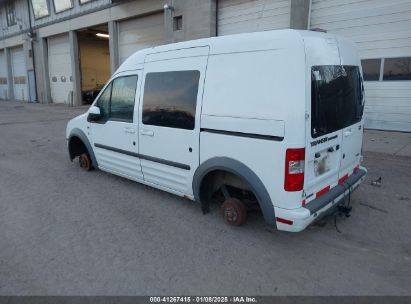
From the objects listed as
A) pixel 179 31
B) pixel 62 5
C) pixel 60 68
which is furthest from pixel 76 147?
pixel 60 68

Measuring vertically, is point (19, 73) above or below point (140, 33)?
below

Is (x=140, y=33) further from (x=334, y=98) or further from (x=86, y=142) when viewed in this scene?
(x=334, y=98)

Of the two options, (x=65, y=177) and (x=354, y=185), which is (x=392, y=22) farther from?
(x=65, y=177)

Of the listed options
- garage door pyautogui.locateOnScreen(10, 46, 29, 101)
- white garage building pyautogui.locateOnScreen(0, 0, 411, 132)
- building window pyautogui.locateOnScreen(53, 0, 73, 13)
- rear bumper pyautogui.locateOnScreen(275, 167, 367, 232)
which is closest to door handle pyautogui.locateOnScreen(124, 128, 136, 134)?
rear bumper pyautogui.locateOnScreen(275, 167, 367, 232)

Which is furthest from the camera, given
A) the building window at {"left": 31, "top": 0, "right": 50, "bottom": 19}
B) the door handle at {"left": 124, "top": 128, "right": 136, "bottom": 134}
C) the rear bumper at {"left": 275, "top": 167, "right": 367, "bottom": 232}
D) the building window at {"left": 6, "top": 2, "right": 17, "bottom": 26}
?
the building window at {"left": 6, "top": 2, "right": 17, "bottom": 26}

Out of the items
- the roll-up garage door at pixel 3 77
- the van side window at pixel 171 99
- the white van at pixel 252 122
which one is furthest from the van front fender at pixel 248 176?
the roll-up garage door at pixel 3 77

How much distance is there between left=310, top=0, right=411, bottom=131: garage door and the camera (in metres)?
9.16

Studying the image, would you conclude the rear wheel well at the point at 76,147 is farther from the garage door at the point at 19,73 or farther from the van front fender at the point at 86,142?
the garage door at the point at 19,73

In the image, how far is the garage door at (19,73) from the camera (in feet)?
91.6

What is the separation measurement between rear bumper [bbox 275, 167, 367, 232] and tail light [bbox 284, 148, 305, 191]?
0.78 feet

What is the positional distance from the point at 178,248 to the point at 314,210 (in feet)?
4.80

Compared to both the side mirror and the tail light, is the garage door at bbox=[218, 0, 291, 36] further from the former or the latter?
the tail light

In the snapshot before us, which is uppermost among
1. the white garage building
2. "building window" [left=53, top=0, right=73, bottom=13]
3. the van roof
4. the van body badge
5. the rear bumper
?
"building window" [left=53, top=0, right=73, bottom=13]

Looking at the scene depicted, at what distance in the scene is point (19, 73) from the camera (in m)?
28.8
